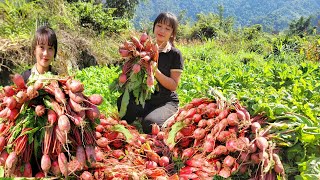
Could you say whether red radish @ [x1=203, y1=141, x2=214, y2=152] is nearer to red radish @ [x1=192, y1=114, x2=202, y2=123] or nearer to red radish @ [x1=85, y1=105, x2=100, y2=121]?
red radish @ [x1=192, y1=114, x2=202, y2=123]

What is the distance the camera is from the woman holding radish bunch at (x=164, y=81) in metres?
3.15

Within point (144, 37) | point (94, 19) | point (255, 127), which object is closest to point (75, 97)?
point (144, 37)

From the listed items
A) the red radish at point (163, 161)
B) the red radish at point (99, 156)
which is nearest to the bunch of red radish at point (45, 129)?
the red radish at point (99, 156)

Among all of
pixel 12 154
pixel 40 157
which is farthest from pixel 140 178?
pixel 12 154

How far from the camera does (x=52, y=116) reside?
182 centimetres

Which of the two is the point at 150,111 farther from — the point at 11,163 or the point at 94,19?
the point at 94,19

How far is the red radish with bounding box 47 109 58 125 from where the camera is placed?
1806 millimetres

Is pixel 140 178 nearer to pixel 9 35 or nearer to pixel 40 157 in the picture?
pixel 40 157

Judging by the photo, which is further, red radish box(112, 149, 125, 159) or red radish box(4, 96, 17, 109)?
red radish box(112, 149, 125, 159)

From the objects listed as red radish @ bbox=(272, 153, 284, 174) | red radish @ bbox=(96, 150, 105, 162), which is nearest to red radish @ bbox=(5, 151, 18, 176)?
red radish @ bbox=(96, 150, 105, 162)

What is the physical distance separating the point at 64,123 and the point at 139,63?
104cm

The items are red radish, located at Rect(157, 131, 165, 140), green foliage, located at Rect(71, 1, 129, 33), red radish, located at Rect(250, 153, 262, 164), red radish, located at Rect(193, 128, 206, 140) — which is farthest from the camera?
green foliage, located at Rect(71, 1, 129, 33)

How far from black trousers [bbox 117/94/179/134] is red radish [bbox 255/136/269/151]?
1205 mm

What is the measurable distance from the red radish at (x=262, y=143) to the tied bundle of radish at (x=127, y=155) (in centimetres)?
63
